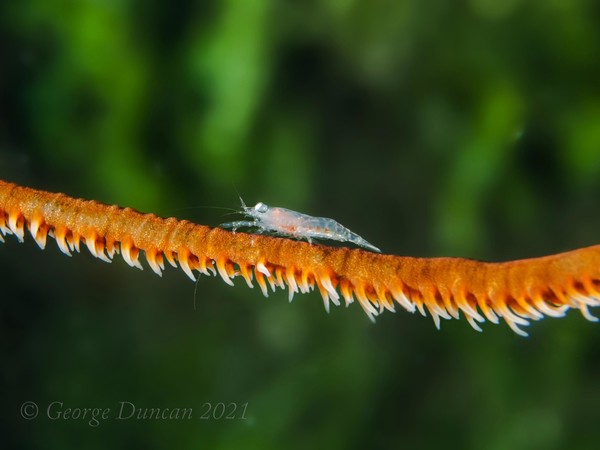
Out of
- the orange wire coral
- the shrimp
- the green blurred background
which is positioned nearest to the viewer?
the orange wire coral

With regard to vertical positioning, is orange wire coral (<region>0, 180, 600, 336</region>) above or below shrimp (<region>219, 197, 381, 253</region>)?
below

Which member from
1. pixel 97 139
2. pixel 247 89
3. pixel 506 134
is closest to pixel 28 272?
pixel 97 139

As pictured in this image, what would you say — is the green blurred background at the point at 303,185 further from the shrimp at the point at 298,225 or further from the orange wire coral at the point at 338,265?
the orange wire coral at the point at 338,265

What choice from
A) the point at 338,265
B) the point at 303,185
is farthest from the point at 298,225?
the point at 338,265

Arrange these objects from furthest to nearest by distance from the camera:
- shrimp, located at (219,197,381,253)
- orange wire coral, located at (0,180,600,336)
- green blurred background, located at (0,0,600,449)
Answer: green blurred background, located at (0,0,600,449), shrimp, located at (219,197,381,253), orange wire coral, located at (0,180,600,336)

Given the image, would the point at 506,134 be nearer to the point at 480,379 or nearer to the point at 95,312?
the point at 480,379

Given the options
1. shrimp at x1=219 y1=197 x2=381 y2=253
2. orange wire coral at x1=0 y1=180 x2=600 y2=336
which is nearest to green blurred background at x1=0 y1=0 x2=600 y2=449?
shrimp at x1=219 y1=197 x2=381 y2=253

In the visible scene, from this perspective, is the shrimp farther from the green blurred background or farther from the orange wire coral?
→ the orange wire coral
